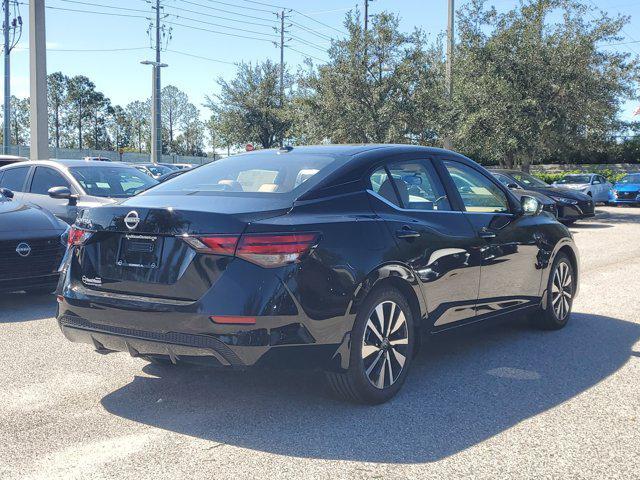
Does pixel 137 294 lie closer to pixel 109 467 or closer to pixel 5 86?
pixel 109 467

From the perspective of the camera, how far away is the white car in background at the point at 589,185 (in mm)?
26922

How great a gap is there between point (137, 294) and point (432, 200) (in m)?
2.23

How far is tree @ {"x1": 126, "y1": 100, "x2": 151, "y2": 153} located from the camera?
110625mm

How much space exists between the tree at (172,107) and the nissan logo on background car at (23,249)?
10212 cm

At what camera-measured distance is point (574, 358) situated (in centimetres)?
565

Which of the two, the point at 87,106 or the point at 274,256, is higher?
the point at 87,106

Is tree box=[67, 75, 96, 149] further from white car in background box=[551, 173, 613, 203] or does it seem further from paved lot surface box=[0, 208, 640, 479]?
paved lot surface box=[0, 208, 640, 479]

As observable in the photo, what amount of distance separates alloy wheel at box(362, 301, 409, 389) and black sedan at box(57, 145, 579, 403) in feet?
0.03

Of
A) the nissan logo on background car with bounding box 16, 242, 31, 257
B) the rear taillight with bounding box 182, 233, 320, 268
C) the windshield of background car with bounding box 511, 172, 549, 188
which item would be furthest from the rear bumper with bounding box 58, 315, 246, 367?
the windshield of background car with bounding box 511, 172, 549, 188

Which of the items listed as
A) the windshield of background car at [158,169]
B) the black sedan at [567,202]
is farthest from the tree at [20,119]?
the black sedan at [567,202]

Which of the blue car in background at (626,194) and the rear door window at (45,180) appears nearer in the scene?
the rear door window at (45,180)

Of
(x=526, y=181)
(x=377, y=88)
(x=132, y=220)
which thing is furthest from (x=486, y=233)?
(x=377, y=88)

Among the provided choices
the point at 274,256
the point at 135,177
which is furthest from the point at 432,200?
the point at 135,177

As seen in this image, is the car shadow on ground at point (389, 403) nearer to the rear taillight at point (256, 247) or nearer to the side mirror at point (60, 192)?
the rear taillight at point (256, 247)
